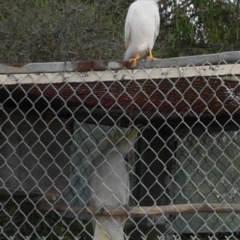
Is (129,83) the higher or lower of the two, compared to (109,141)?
higher

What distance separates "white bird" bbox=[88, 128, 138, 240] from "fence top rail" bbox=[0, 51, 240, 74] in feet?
3.21

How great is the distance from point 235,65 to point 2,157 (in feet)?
3.94

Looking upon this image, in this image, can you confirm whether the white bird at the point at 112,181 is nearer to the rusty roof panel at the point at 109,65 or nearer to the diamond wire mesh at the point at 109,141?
the diamond wire mesh at the point at 109,141

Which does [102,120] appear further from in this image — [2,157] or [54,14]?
[54,14]

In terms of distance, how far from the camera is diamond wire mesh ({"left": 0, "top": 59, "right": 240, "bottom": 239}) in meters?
2.97

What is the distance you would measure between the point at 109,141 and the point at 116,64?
0.99m

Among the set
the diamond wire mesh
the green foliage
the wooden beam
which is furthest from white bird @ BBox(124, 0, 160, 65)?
the green foliage

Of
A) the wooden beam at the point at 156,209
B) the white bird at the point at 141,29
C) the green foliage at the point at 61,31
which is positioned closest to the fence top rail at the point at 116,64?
the wooden beam at the point at 156,209

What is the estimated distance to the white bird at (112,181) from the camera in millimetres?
3717

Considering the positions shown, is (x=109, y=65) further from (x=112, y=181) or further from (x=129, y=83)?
(x=112, y=181)

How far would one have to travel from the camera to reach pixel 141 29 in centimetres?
388

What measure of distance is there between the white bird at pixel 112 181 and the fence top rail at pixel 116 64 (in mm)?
977

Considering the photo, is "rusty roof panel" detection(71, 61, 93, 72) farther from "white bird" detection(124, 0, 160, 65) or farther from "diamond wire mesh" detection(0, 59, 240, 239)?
"white bird" detection(124, 0, 160, 65)

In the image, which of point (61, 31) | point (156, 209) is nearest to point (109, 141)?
point (156, 209)
